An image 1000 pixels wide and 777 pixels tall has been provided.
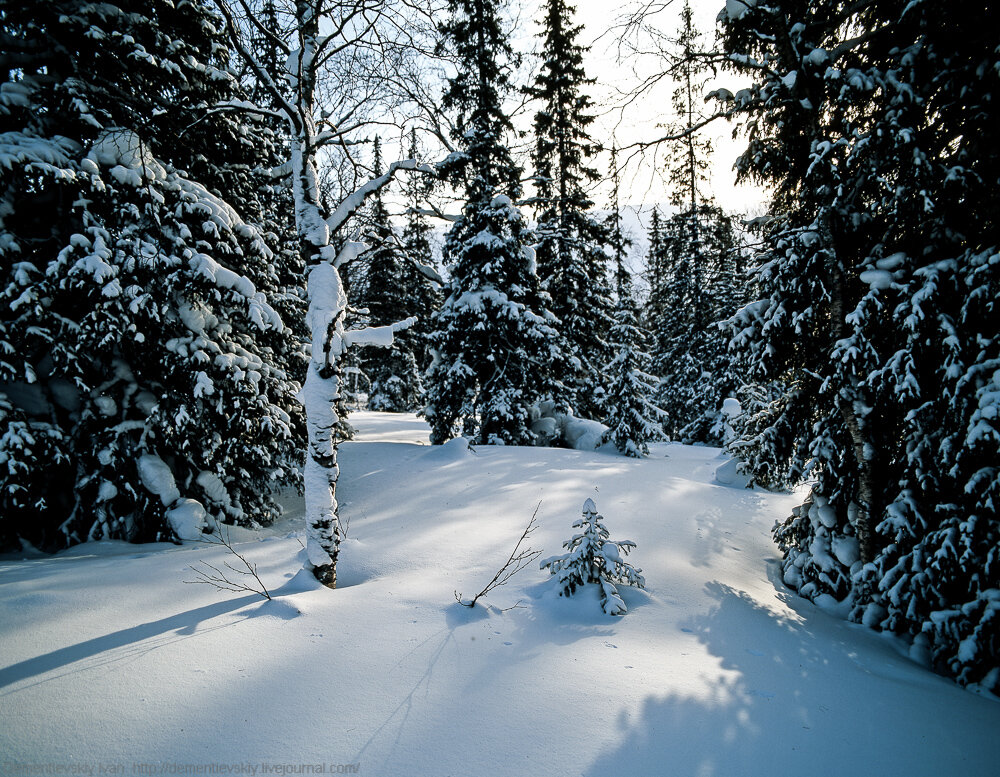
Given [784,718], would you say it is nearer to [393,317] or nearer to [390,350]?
[390,350]

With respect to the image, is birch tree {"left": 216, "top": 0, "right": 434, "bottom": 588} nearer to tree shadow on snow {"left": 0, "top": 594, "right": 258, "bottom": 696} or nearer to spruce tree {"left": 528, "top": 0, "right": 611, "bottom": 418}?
tree shadow on snow {"left": 0, "top": 594, "right": 258, "bottom": 696}

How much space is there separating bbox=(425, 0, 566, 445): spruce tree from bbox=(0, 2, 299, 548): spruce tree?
6.17 m

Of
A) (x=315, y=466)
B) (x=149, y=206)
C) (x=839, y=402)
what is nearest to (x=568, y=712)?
(x=315, y=466)

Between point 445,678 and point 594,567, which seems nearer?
point 445,678

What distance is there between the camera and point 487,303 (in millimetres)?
12516

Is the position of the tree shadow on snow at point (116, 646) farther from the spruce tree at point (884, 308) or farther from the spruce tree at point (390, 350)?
the spruce tree at point (390, 350)

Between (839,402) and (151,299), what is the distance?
8610 mm

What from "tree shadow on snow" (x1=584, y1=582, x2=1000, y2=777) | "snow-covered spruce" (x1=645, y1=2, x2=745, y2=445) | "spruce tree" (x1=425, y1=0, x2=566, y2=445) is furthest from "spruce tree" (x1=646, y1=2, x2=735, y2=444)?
"tree shadow on snow" (x1=584, y1=582, x2=1000, y2=777)

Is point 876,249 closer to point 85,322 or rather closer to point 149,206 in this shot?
point 149,206

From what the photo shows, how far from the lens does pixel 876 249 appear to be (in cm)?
493

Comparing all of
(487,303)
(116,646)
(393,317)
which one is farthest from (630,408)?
(393,317)

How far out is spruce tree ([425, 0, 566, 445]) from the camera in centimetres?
1254

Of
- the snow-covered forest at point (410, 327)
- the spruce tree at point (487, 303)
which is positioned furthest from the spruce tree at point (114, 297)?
the spruce tree at point (487, 303)

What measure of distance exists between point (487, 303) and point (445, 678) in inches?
410
